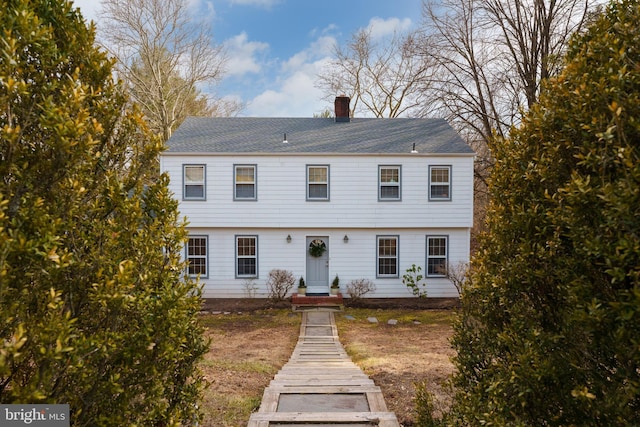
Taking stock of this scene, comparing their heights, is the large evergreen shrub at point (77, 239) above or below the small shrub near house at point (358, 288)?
above

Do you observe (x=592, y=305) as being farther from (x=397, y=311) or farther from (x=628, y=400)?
(x=397, y=311)

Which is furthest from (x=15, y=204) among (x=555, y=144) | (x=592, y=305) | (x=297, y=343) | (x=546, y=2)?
(x=546, y=2)

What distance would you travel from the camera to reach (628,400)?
6.92 feet

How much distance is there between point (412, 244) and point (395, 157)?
11.6 ft

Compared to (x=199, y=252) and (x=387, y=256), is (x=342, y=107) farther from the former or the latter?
(x=199, y=252)

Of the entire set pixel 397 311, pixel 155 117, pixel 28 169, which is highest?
pixel 155 117

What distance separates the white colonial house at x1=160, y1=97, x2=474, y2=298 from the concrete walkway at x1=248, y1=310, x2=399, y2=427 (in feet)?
24.8

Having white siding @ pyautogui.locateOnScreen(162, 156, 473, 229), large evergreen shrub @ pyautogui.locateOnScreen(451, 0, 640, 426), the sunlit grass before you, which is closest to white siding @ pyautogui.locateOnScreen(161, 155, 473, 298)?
white siding @ pyautogui.locateOnScreen(162, 156, 473, 229)

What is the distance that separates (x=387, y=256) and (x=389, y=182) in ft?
9.76

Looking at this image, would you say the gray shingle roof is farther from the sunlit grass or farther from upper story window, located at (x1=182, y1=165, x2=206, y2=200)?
the sunlit grass

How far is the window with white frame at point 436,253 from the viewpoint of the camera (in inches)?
632

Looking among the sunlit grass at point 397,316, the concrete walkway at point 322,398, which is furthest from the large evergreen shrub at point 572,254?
the sunlit grass at point 397,316

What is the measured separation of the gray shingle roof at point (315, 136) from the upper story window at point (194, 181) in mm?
700

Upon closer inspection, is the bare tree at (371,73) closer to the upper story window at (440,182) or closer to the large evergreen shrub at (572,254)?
the upper story window at (440,182)
